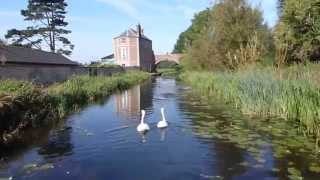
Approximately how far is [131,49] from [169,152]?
94.9m

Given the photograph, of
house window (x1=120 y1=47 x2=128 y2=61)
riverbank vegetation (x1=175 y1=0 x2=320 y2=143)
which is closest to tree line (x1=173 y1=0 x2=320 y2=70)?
riverbank vegetation (x1=175 y1=0 x2=320 y2=143)

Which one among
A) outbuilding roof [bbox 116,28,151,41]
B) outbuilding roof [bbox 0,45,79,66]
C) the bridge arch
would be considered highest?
outbuilding roof [bbox 116,28,151,41]

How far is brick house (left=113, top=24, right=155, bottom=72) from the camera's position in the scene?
10700cm

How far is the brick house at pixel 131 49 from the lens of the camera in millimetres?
107000

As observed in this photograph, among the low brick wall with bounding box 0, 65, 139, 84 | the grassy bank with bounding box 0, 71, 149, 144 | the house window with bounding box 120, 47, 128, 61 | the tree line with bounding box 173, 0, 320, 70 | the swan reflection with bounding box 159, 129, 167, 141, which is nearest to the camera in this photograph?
the grassy bank with bounding box 0, 71, 149, 144

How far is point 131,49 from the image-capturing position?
10688cm

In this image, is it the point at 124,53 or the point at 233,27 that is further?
the point at 124,53

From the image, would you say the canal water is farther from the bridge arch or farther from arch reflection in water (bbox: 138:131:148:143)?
the bridge arch

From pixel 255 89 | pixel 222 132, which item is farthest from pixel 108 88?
pixel 222 132

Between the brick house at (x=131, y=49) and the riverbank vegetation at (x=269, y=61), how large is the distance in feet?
188

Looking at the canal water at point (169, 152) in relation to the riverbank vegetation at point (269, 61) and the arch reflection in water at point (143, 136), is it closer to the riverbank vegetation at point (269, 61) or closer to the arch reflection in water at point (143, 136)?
the arch reflection in water at point (143, 136)

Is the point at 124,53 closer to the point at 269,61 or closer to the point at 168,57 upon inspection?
the point at 168,57

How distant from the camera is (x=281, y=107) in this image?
57.8ft

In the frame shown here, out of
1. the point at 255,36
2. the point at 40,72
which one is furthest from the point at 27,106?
the point at 40,72
